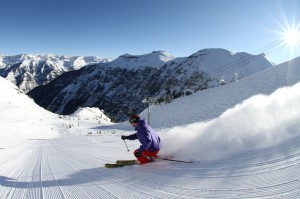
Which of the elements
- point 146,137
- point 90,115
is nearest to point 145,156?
point 146,137

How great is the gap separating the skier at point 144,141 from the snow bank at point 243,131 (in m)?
0.54

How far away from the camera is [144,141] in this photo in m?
8.40

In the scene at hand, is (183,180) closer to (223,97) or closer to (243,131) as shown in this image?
(243,131)

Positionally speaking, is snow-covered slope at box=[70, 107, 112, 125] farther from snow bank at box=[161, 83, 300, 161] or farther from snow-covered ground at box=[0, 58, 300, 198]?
snow-covered ground at box=[0, 58, 300, 198]

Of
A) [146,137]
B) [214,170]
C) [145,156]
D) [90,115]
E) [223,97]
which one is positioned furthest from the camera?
[90,115]

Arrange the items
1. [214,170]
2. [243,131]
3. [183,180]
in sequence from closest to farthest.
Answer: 1. [183,180]
2. [214,170]
3. [243,131]

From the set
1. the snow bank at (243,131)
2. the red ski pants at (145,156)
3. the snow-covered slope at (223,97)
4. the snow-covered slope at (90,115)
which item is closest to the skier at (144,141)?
the red ski pants at (145,156)

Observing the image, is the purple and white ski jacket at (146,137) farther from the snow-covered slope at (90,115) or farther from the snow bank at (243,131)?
the snow-covered slope at (90,115)

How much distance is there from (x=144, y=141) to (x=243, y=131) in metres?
2.82

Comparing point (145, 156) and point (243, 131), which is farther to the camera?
point (145, 156)

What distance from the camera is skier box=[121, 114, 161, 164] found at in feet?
27.5

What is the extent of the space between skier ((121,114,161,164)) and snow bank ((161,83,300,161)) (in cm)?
54

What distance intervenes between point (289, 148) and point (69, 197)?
187 inches

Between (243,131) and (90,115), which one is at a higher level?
(90,115)
